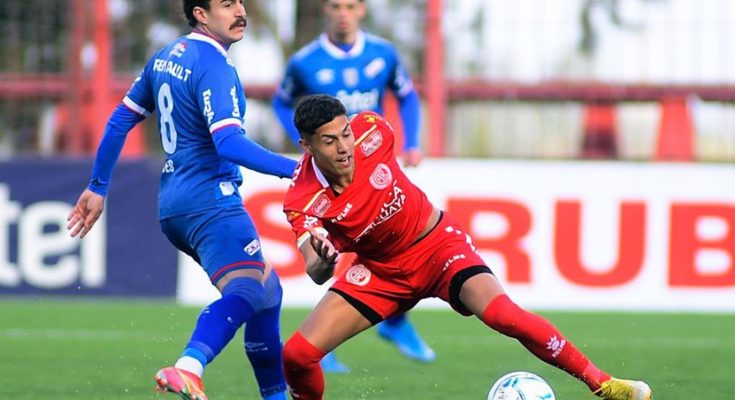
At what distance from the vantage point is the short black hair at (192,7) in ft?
18.7

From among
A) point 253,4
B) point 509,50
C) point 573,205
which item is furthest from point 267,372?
point 253,4

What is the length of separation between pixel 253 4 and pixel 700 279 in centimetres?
548

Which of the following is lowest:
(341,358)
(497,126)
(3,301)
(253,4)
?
(3,301)

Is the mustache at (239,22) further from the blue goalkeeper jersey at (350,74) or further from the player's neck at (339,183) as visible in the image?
the blue goalkeeper jersey at (350,74)

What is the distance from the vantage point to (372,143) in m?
5.74

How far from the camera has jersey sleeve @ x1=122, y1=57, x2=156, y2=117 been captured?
19.1 ft

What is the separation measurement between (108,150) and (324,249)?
4.60 feet

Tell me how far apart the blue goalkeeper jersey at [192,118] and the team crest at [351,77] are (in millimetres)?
2915

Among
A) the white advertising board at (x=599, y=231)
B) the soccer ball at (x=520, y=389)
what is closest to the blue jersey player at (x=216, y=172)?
the soccer ball at (x=520, y=389)

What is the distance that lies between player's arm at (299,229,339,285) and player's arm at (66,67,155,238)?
109 cm

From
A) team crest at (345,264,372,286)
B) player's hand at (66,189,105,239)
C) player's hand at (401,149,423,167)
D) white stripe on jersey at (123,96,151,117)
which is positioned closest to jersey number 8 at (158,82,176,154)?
white stripe on jersey at (123,96,151,117)

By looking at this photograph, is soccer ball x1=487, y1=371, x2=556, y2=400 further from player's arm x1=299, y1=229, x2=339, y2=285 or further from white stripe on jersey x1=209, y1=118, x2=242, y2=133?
white stripe on jersey x1=209, y1=118, x2=242, y2=133

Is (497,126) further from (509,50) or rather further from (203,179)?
(203,179)

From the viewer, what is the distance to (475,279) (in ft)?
18.8
